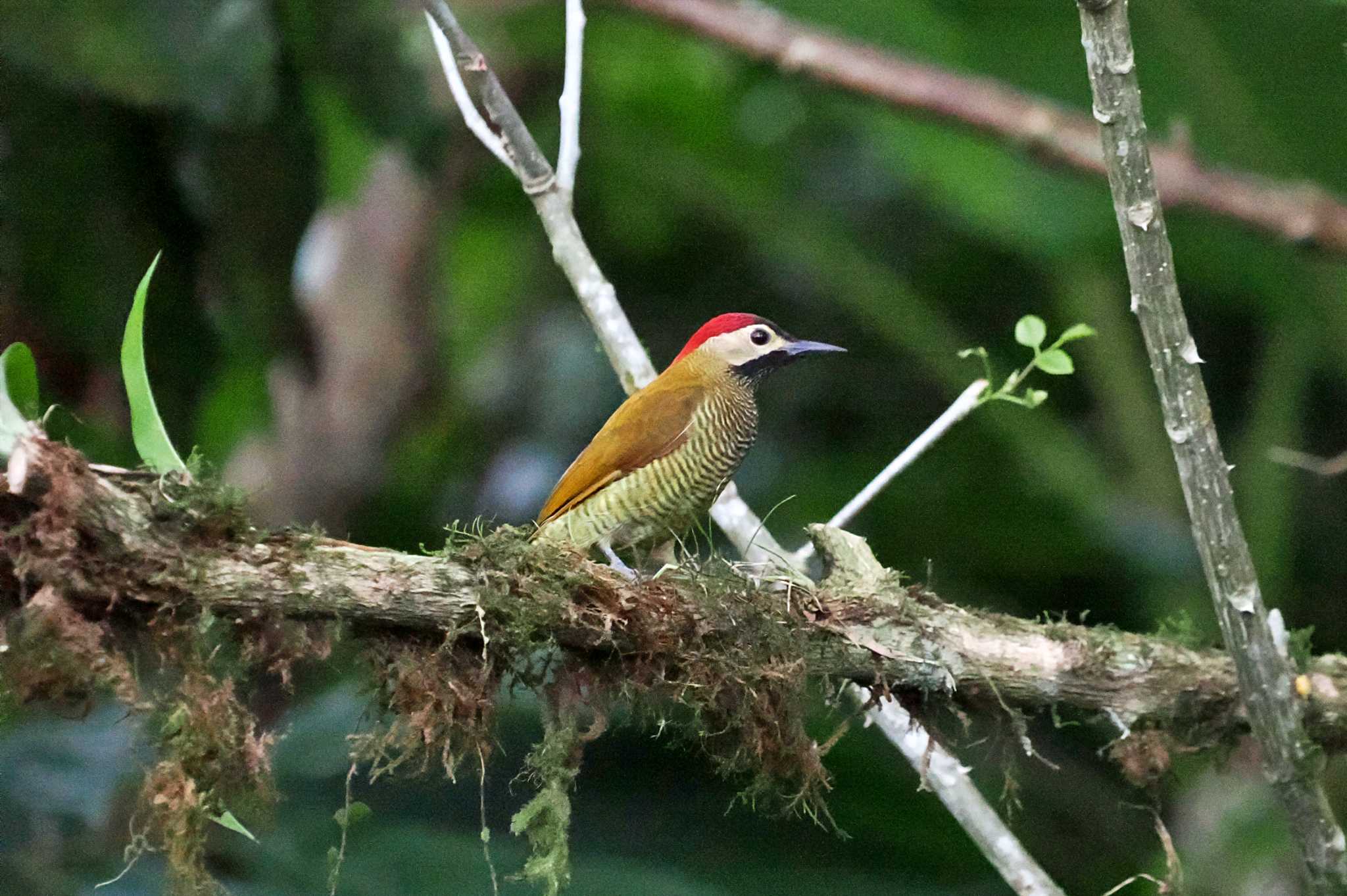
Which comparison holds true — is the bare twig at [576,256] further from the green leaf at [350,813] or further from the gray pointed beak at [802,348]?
the green leaf at [350,813]

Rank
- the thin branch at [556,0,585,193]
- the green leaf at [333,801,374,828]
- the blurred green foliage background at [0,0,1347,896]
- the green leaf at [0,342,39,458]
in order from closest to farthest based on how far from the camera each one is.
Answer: the green leaf at [0,342,39,458] < the green leaf at [333,801,374,828] < the thin branch at [556,0,585,193] < the blurred green foliage background at [0,0,1347,896]

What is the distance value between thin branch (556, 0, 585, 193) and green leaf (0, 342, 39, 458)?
160 centimetres

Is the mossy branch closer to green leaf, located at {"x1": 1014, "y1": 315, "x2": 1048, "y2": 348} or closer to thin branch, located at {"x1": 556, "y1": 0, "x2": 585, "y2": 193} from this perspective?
green leaf, located at {"x1": 1014, "y1": 315, "x2": 1048, "y2": 348}

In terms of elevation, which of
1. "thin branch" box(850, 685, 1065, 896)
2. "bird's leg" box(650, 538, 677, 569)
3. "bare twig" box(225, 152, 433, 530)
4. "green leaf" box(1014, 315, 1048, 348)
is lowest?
"thin branch" box(850, 685, 1065, 896)

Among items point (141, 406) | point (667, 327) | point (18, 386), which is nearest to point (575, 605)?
Result: point (141, 406)

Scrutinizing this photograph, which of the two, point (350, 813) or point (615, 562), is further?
point (615, 562)

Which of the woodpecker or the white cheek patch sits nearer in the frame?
the woodpecker

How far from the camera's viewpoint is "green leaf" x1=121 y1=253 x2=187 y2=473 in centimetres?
246

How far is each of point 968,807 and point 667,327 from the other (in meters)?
4.48

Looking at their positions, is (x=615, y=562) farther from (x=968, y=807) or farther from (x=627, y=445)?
(x=968, y=807)

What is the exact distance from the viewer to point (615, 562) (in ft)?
10.6

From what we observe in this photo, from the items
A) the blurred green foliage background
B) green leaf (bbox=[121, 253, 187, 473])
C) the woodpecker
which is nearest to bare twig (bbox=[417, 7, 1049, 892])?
the woodpecker

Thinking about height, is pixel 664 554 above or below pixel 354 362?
below

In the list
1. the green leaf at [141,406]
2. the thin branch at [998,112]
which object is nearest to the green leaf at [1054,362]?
the thin branch at [998,112]
